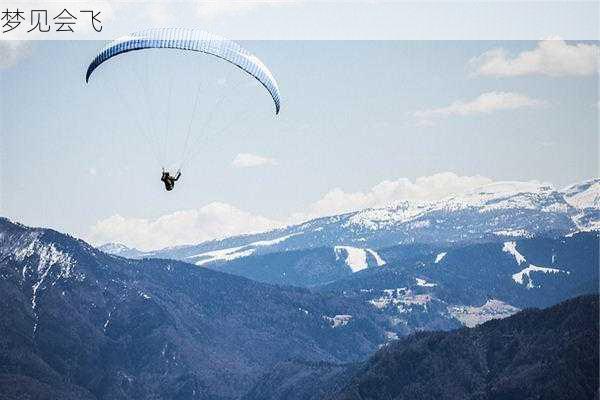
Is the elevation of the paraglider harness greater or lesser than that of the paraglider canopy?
lesser

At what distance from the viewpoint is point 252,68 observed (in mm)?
97375

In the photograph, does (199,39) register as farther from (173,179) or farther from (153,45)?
(173,179)

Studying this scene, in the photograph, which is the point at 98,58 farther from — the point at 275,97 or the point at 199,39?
the point at 275,97

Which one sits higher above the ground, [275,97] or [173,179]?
[275,97]

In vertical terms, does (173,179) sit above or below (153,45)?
below

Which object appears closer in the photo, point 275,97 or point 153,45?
point 153,45

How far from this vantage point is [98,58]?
101 m

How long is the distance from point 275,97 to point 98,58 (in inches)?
889

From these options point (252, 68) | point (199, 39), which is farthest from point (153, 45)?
point (252, 68)

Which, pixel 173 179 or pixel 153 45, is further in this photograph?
pixel 173 179

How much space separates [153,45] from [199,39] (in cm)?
540

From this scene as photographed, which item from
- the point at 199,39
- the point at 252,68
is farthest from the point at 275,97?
the point at 199,39

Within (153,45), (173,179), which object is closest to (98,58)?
(153,45)

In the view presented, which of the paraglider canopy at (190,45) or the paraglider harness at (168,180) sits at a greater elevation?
the paraglider canopy at (190,45)
